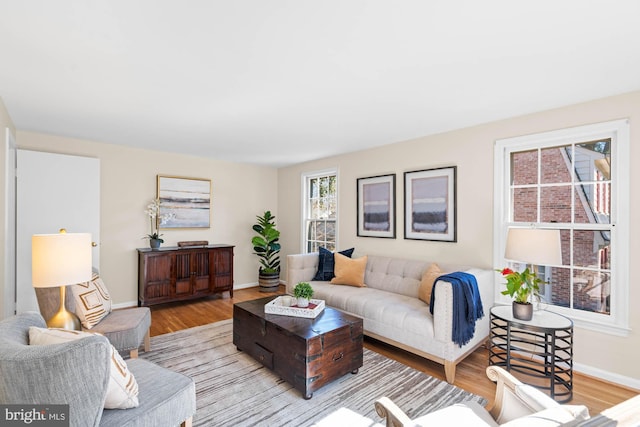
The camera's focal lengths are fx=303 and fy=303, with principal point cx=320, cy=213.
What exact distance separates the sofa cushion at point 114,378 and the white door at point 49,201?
10.1 ft

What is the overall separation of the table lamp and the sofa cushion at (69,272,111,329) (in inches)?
20.5

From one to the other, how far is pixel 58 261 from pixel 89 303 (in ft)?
2.72

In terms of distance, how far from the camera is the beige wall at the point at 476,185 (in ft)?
7.87

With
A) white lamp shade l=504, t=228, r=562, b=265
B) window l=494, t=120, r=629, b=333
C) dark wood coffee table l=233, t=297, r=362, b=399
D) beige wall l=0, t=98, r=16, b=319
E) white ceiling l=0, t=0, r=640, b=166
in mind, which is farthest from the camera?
beige wall l=0, t=98, r=16, b=319

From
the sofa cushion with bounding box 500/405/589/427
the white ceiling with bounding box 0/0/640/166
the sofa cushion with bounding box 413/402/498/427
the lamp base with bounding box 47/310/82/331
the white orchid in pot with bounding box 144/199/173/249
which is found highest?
the white ceiling with bounding box 0/0/640/166

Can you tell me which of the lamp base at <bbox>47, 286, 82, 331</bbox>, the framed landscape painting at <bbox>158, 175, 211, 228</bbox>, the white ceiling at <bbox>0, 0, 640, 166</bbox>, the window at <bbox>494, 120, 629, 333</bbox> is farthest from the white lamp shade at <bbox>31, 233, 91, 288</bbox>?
the window at <bbox>494, 120, 629, 333</bbox>

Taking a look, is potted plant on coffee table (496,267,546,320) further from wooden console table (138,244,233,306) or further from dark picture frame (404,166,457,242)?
wooden console table (138,244,233,306)

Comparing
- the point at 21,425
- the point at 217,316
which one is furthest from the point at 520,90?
the point at 217,316

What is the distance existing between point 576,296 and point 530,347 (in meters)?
0.63

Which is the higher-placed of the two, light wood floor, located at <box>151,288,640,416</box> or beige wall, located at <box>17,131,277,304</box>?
beige wall, located at <box>17,131,277,304</box>

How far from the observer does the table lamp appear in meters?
1.90

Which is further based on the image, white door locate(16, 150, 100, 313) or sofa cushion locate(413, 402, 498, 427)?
white door locate(16, 150, 100, 313)

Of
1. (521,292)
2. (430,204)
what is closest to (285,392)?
(521,292)

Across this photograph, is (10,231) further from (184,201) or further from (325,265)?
(325,265)
